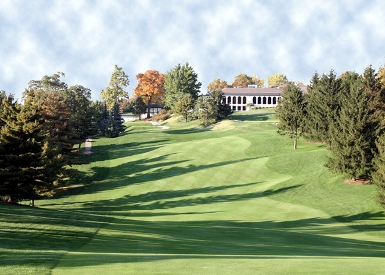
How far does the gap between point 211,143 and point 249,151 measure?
247 inches

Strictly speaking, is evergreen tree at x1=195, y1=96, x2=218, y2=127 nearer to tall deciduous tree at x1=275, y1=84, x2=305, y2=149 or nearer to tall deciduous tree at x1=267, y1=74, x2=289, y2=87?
tall deciduous tree at x1=275, y1=84, x2=305, y2=149

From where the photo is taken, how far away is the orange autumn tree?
130 metres

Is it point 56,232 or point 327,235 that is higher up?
point 56,232

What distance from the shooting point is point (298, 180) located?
38.0 m

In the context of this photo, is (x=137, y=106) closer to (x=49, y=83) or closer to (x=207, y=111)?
(x=49, y=83)

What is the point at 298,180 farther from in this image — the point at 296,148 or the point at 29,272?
the point at 29,272

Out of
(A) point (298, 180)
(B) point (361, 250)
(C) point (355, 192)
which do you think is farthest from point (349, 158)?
(B) point (361, 250)

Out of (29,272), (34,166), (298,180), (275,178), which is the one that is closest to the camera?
(29,272)

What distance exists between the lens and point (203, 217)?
2961cm

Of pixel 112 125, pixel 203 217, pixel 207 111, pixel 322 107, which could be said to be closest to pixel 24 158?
pixel 203 217

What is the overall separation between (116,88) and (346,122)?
313ft

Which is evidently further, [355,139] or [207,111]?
[207,111]

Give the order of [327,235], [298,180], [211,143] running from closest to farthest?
[327,235]
[298,180]
[211,143]

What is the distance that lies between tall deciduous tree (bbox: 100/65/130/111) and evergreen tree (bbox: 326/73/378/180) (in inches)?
3685
